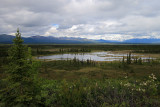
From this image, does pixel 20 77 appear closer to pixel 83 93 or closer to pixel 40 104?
pixel 40 104

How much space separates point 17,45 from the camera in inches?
233

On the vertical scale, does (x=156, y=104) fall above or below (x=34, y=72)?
below

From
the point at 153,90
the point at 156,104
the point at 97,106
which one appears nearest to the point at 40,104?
the point at 97,106

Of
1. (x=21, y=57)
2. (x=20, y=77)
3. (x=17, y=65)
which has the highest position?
(x=21, y=57)

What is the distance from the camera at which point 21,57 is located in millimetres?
6051

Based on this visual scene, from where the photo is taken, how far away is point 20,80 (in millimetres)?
5836

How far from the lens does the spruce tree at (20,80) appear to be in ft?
18.1

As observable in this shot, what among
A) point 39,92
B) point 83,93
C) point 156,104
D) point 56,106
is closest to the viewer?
point 156,104

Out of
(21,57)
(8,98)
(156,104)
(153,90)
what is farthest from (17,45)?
(153,90)

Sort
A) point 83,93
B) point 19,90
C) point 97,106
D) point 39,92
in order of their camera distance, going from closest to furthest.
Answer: point 97,106 < point 83,93 < point 19,90 < point 39,92

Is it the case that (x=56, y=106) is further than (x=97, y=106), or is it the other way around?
(x=56, y=106)

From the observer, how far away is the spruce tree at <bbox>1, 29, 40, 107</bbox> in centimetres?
552

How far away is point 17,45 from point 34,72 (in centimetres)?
164

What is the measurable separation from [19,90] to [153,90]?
660 cm
